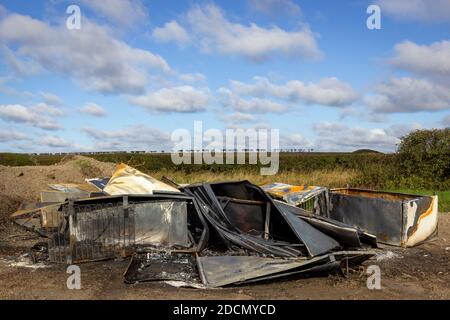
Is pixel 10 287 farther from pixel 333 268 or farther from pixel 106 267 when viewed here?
pixel 333 268

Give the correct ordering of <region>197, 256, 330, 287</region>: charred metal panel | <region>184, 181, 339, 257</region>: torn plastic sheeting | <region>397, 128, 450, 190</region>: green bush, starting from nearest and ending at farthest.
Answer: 1. <region>197, 256, 330, 287</region>: charred metal panel
2. <region>184, 181, 339, 257</region>: torn plastic sheeting
3. <region>397, 128, 450, 190</region>: green bush

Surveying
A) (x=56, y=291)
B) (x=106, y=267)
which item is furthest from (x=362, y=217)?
(x=56, y=291)

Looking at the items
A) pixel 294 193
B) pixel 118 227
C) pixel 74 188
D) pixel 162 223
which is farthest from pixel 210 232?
pixel 74 188

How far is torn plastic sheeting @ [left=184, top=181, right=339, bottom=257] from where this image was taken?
22.1 ft

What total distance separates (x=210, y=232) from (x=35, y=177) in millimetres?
8459

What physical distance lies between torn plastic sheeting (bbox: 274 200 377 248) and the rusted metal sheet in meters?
1.28

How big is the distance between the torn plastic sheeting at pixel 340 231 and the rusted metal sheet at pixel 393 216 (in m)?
1.28

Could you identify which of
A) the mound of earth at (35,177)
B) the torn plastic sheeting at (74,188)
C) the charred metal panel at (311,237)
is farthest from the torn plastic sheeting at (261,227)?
the mound of earth at (35,177)

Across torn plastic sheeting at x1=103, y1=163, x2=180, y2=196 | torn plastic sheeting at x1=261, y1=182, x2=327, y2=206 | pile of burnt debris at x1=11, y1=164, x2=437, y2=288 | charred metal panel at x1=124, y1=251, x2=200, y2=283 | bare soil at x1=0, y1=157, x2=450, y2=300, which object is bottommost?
bare soil at x1=0, y1=157, x2=450, y2=300

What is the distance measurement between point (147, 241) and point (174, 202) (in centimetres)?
73

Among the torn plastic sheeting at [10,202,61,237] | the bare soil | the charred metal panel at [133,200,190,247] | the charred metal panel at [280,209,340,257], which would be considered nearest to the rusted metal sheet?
the bare soil

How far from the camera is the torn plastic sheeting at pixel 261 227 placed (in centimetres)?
673

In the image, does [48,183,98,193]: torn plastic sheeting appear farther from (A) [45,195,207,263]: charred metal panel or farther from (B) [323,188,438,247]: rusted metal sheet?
(B) [323,188,438,247]: rusted metal sheet

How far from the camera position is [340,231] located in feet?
22.5
